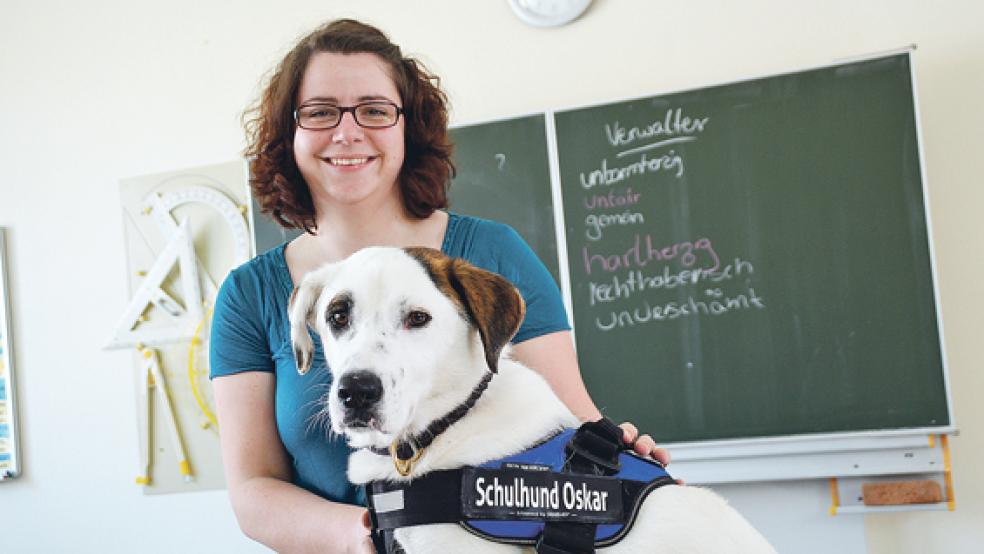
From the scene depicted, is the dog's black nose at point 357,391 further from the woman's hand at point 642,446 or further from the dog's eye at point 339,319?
the woman's hand at point 642,446

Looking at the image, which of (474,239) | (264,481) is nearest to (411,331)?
(474,239)

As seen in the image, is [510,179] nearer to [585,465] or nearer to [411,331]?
[411,331]

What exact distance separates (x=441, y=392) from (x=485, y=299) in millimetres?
149

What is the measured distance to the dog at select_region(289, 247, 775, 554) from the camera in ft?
3.60

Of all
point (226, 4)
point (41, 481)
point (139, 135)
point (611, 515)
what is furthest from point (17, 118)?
point (611, 515)

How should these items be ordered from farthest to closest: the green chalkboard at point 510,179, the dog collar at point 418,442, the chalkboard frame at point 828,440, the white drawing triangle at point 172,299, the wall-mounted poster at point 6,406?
the wall-mounted poster at point 6,406
the white drawing triangle at point 172,299
the green chalkboard at point 510,179
the chalkboard frame at point 828,440
the dog collar at point 418,442

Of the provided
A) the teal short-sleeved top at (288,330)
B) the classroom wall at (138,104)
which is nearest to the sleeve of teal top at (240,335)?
the teal short-sleeved top at (288,330)

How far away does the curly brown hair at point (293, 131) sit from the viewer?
4.75 feet

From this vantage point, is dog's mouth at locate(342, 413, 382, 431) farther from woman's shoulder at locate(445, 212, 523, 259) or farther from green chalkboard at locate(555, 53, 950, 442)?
green chalkboard at locate(555, 53, 950, 442)

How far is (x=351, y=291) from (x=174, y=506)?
332 centimetres

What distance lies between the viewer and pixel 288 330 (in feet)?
4.63

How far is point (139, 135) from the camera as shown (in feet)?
13.9

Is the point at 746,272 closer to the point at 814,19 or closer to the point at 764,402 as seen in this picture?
the point at 764,402

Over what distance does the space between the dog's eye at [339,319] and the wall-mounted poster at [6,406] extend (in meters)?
3.75
